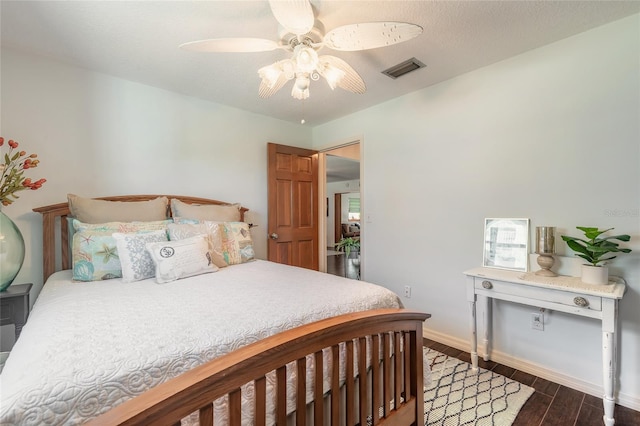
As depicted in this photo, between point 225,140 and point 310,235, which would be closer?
point 225,140

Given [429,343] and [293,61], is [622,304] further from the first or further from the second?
[293,61]

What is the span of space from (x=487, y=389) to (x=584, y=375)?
2.17 feet

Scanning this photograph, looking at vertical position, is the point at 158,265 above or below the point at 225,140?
below

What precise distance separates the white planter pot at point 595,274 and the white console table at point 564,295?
4 centimetres

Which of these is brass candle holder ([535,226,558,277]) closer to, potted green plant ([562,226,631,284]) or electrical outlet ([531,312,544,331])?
potted green plant ([562,226,631,284])

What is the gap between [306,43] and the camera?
164cm

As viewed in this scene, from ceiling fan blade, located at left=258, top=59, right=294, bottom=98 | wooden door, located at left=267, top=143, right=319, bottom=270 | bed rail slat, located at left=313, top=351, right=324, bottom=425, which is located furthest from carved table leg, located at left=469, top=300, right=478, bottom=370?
ceiling fan blade, located at left=258, top=59, right=294, bottom=98

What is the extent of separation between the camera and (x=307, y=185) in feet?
12.5

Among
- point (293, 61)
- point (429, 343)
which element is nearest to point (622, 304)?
point (429, 343)

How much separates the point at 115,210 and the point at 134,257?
24.2 inches

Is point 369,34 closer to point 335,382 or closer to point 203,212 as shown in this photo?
point 335,382

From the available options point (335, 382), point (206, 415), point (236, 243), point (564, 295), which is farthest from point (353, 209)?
point (206, 415)

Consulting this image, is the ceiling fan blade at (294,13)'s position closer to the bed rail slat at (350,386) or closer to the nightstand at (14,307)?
the bed rail slat at (350,386)

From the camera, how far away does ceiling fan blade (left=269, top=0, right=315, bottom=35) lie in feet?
4.16
